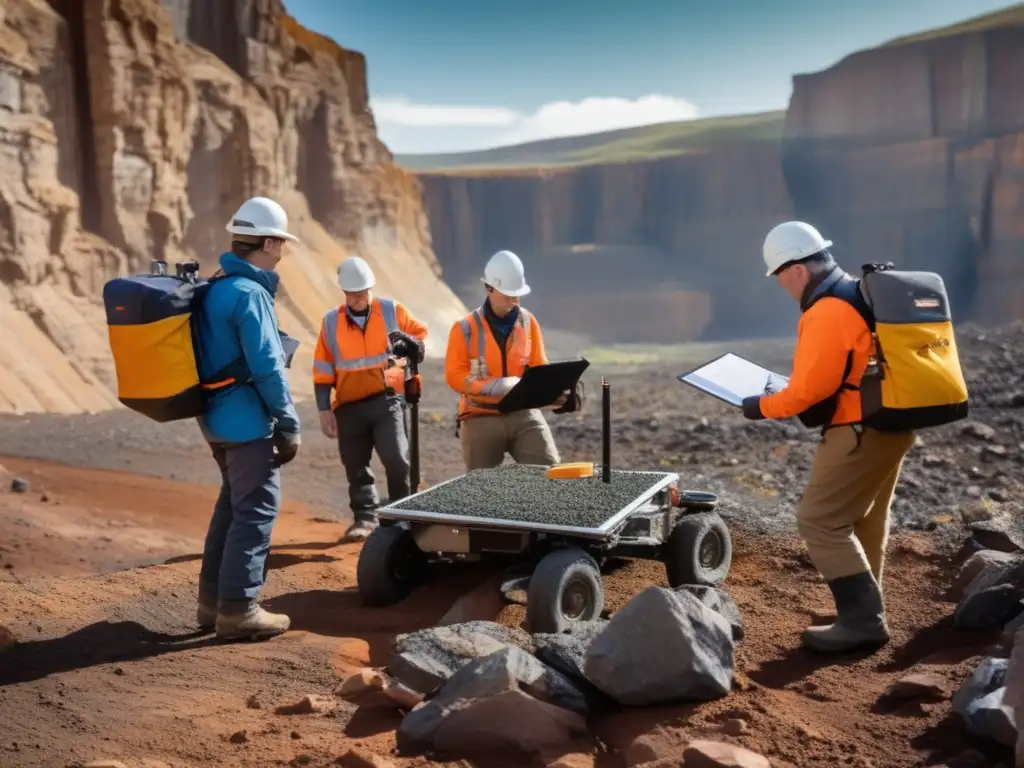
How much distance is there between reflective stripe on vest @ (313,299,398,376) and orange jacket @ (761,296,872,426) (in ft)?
11.8

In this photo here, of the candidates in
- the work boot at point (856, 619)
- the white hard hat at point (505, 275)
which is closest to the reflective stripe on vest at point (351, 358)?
the white hard hat at point (505, 275)

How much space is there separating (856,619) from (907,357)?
127 cm

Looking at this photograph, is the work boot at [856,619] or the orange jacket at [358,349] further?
the orange jacket at [358,349]

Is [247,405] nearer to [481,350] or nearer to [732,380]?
[481,350]

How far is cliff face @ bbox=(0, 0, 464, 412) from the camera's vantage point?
20.3 meters

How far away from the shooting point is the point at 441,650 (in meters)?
4.50

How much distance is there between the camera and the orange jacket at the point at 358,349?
25.0ft

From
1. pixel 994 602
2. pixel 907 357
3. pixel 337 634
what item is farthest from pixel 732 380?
pixel 337 634

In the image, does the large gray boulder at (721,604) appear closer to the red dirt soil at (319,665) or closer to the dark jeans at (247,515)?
the red dirt soil at (319,665)

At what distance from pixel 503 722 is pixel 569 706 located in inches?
12.3

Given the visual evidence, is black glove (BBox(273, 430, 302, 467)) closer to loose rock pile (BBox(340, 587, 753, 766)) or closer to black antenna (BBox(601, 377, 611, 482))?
loose rock pile (BBox(340, 587, 753, 766))

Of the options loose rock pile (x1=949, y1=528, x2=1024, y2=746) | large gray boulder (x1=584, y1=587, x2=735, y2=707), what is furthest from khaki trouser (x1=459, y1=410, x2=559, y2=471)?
large gray boulder (x1=584, y1=587, x2=735, y2=707)

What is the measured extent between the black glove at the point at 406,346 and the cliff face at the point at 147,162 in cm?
1273

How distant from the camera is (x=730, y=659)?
4246 millimetres
